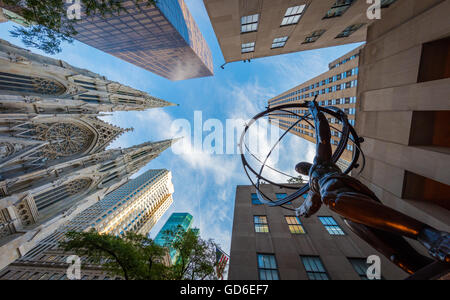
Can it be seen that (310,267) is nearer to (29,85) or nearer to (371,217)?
(371,217)

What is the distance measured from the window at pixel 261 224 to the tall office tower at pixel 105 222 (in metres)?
16.5

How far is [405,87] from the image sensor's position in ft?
23.7

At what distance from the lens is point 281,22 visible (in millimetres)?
13219

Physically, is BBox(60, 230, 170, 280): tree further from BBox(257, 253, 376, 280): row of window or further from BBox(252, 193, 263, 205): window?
BBox(252, 193, 263, 205): window

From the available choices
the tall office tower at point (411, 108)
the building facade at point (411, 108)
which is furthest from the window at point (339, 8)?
the building facade at point (411, 108)

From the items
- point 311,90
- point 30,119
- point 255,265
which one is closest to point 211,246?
point 255,265

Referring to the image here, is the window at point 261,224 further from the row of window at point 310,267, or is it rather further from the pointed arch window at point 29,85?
the pointed arch window at point 29,85

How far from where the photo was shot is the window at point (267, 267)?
10.4 meters

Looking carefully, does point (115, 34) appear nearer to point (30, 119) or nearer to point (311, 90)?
point (30, 119)

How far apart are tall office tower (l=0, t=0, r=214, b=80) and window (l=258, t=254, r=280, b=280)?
37742 millimetres

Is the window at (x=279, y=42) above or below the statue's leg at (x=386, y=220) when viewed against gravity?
above

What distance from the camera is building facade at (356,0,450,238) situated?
6.32m
